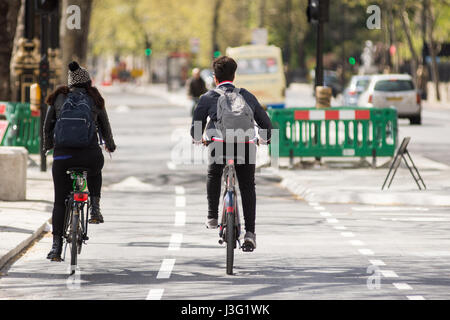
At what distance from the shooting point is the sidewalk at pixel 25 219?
11.6 m

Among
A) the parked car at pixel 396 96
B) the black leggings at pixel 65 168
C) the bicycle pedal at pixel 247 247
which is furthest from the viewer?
the parked car at pixel 396 96

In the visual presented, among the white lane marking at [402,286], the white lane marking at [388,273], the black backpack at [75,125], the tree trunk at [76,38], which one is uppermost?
the tree trunk at [76,38]

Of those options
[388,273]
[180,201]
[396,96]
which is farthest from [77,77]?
[396,96]

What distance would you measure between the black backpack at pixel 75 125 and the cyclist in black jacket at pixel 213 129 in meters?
0.86

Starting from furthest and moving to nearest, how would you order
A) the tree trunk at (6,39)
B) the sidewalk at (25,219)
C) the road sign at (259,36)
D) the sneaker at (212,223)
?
the road sign at (259,36)
the tree trunk at (6,39)
the sidewalk at (25,219)
the sneaker at (212,223)

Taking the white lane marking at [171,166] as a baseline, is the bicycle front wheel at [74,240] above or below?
above

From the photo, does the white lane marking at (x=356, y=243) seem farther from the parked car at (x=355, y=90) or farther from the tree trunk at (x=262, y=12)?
the tree trunk at (x=262, y=12)

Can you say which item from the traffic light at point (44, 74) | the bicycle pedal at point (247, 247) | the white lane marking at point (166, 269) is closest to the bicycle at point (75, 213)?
the white lane marking at point (166, 269)

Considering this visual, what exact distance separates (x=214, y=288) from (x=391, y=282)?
1.42 m

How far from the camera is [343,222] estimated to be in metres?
14.5

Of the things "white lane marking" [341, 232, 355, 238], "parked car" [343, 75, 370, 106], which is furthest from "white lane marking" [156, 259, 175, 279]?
"parked car" [343, 75, 370, 106]

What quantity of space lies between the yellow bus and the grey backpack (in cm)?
3309
